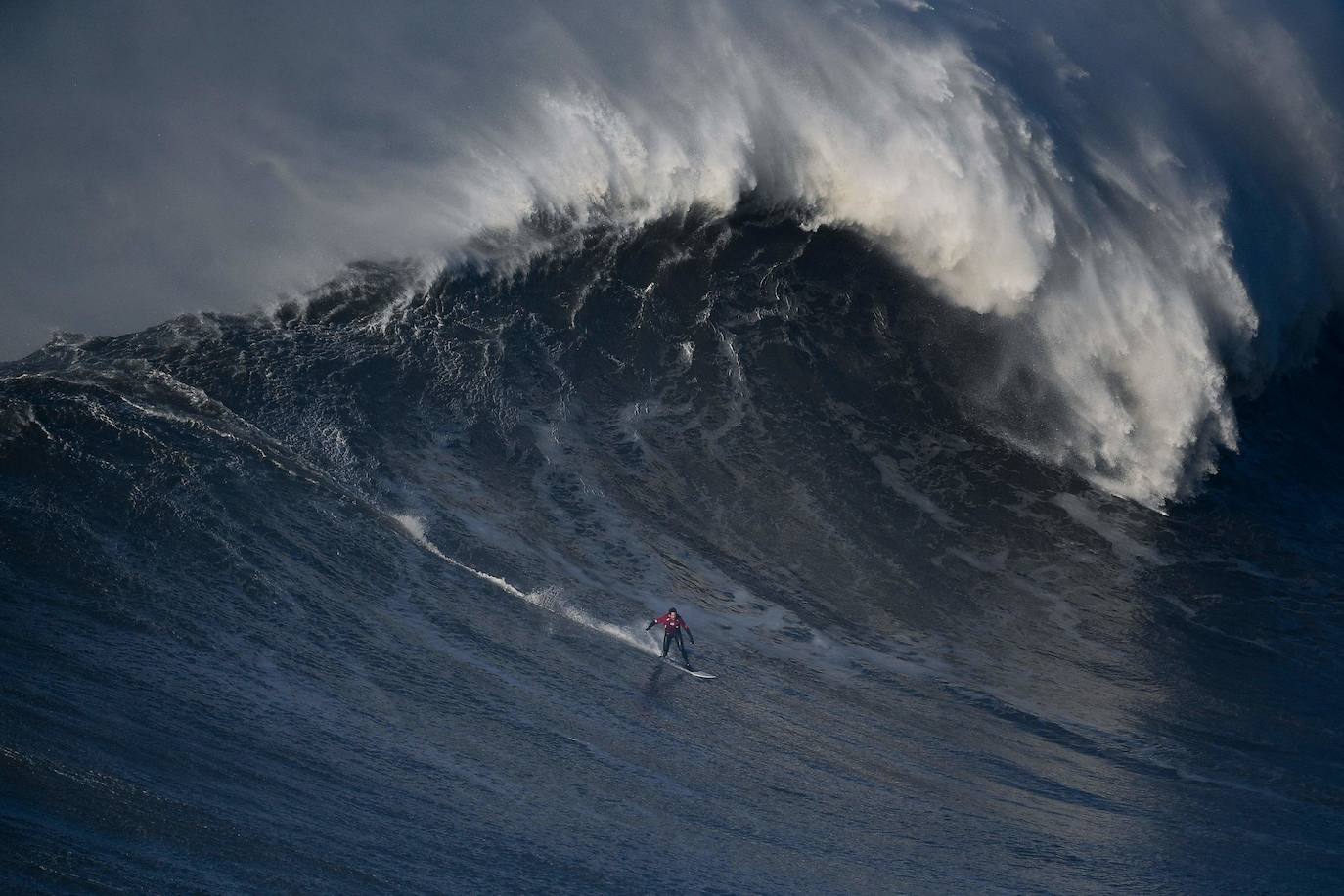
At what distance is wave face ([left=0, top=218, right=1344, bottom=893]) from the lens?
627 centimetres

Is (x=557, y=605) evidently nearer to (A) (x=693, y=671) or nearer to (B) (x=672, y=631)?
(B) (x=672, y=631)

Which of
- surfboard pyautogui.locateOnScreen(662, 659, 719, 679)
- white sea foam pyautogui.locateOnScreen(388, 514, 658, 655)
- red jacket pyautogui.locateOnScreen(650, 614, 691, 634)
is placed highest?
red jacket pyautogui.locateOnScreen(650, 614, 691, 634)

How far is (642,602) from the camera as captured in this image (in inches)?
399

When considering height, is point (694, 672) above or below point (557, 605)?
below

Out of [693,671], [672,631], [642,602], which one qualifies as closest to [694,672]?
[693,671]

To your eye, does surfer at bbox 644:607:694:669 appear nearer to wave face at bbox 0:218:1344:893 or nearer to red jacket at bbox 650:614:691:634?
red jacket at bbox 650:614:691:634

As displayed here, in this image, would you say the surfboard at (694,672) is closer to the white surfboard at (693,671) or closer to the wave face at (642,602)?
the white surfboard at (693,671)

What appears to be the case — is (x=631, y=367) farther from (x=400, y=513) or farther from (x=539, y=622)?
Answer: (x=539, y=622)

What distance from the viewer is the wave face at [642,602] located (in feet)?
20.6

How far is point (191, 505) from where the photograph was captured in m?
9.61

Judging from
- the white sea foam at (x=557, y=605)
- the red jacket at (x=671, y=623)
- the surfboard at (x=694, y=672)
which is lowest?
the surfboard at (x=694, y=672)

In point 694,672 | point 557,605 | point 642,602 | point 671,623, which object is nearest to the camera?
point 694,672

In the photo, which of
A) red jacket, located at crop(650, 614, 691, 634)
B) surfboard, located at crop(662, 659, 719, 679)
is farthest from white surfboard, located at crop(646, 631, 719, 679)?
red jacket, located at crop(650, 614, 691, 634)

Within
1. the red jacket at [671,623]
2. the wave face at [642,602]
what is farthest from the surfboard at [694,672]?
the red jacket at [671,623]
